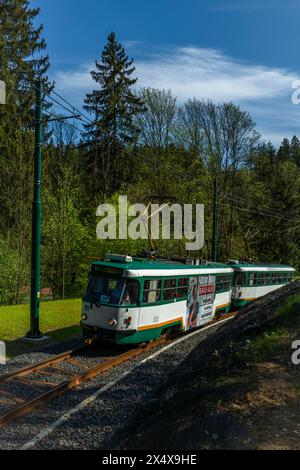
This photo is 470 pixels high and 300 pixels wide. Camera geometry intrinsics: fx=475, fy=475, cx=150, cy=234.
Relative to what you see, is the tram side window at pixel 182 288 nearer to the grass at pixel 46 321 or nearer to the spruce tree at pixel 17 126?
the grass at pixel 46 321

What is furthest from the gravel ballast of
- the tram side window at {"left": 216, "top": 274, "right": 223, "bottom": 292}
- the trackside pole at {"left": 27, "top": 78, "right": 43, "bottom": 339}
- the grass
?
the tram side window at {"left": 216, "top": 274, "right": 223, "bottom": 292}

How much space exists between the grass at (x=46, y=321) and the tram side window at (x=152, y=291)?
3.32 m

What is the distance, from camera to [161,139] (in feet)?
127

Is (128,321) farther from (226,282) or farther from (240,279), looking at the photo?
A: (240,279)

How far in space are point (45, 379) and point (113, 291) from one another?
349 centimetres

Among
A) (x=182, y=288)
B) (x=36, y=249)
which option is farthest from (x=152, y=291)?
(x=36, y=249)

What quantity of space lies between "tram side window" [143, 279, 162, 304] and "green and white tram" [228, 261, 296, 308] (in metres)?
10.8

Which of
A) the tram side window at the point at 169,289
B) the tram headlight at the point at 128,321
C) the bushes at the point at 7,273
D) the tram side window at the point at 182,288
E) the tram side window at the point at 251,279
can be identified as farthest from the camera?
the tram side window at the point at 251,279

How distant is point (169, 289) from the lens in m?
15.1

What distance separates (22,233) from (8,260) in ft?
6.46

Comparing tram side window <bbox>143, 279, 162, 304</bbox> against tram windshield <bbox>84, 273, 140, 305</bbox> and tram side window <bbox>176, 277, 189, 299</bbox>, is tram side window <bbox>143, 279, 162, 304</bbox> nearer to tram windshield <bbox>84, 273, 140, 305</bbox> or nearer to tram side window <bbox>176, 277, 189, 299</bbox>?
tram windshield <bbox>84, 273, 140, 305</bbox>

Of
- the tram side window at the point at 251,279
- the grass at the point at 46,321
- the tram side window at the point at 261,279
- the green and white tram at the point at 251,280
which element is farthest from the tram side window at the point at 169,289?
the tram side window at the point at 261,279

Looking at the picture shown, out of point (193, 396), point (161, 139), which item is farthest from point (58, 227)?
point (193, 396)

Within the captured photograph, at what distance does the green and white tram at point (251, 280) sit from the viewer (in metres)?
24.8
